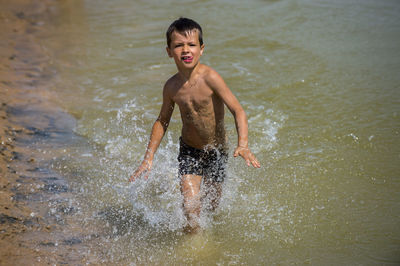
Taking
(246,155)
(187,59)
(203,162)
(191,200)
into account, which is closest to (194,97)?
(187,59)

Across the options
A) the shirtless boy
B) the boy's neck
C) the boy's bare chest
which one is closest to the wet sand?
the shirtless boy

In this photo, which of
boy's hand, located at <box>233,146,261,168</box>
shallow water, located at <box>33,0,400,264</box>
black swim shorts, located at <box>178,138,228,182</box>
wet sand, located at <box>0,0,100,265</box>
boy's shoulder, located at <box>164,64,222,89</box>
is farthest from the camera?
black swim shorts, located at <box>178,138,228,182</box>

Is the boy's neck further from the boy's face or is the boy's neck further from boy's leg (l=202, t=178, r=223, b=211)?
boy's leg (l=202, t=178, r=223, b=211)

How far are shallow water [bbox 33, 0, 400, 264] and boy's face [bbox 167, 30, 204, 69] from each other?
131 cm

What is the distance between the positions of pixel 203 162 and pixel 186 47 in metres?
1.01

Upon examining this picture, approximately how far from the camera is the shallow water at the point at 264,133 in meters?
3.52

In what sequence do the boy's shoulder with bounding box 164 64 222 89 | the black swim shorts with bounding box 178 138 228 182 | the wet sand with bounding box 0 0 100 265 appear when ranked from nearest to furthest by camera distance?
1. the wet sand with bounding box 0 0 100 265
2. the boy's shoulder with bounding box 164 64 222 89
3. the black swim shorts with bounding box 178 138 228 182

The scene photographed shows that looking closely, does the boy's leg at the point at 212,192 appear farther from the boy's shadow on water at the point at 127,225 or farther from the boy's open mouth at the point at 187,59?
the boy's open mouth at the point at 187,59

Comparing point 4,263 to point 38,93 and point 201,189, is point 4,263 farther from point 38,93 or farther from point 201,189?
point 38,93

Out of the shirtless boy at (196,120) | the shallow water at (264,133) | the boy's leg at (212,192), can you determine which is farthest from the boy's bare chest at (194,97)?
the shallow water at (264,133)

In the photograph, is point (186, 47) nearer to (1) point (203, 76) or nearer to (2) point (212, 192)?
(1) point (203, 76)

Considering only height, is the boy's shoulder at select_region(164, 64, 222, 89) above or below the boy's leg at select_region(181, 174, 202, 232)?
above

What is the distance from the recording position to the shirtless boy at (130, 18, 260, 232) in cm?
356

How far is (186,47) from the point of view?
139 inches
